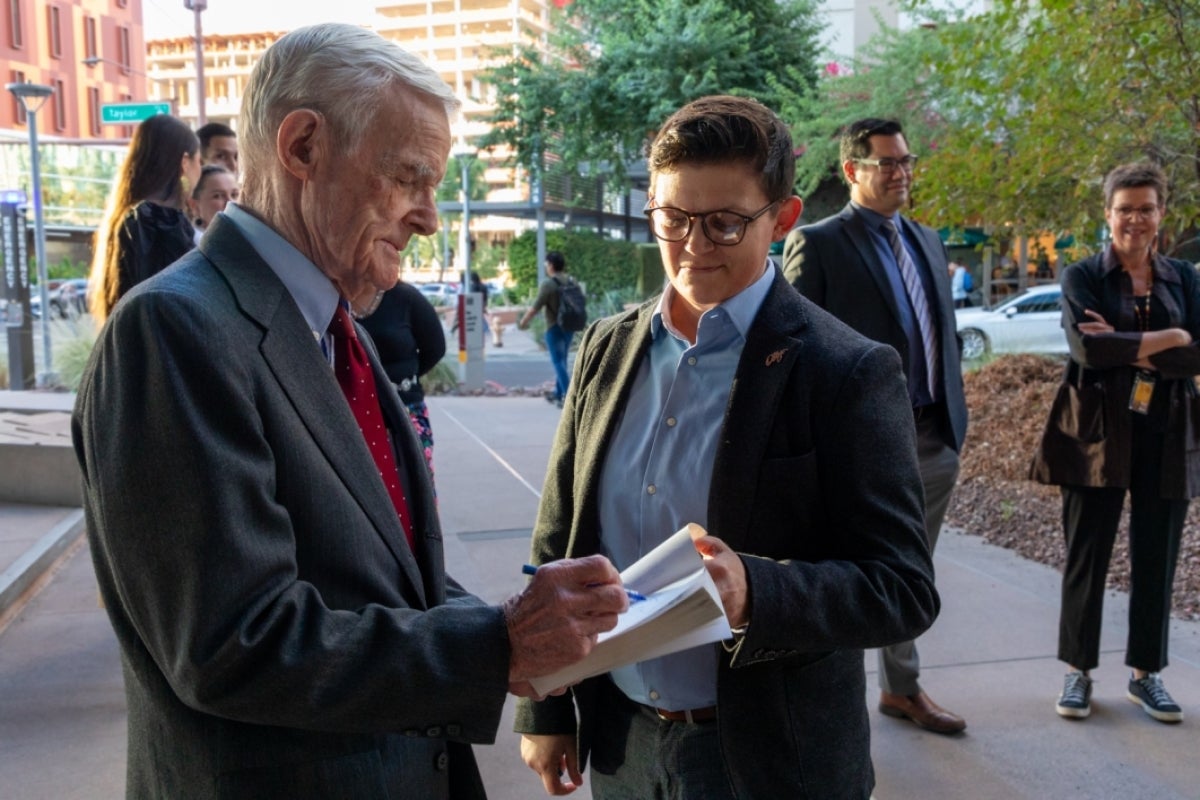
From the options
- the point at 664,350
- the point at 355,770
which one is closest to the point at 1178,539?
the point at 664,350

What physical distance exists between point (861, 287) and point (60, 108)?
2928 centimetres

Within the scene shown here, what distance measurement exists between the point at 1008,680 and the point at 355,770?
3.72m

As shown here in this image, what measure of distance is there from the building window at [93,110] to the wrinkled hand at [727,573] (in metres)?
30.5

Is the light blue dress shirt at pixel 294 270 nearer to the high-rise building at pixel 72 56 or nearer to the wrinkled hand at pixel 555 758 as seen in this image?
the wrinkled hand at pixel 555 758

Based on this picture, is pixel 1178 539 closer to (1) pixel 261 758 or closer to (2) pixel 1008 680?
(2) pixel 1008 680

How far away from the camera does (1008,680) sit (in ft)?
14.5

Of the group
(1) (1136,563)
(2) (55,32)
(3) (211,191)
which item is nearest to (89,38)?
(2) (55,32)

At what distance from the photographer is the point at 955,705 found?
4180mm

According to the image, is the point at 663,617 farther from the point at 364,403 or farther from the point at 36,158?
the point at 36,158

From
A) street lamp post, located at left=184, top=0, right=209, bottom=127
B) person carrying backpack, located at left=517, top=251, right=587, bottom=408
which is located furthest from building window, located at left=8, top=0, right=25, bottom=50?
person carrying backpack, located at left=517, top=251, right=587, bottom=408

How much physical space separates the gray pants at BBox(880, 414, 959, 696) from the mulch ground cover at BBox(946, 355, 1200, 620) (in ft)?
5.12

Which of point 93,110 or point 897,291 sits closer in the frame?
point 897,291

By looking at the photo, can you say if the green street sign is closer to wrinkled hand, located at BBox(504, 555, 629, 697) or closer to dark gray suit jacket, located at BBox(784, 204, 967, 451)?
dark gray suit jacket, located at BBox(784, 204, 967, 451)

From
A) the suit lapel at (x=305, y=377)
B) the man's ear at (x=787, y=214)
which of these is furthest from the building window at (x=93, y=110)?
the suit lapel at (x=305, y=377)
